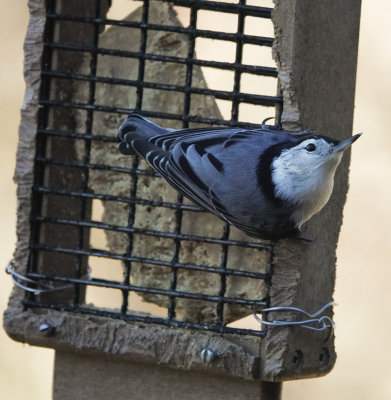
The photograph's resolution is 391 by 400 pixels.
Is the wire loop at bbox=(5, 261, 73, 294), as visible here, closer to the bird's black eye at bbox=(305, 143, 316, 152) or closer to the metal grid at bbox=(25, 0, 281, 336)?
the metal grid at bbox=(25, 0, 281, 336)

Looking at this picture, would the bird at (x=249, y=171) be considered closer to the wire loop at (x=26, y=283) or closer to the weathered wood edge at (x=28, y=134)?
the weathered wood edge at (x=28, y=134)

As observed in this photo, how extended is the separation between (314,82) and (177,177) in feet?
1.03

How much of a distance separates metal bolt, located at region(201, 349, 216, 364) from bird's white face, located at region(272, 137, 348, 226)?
343 millimetres

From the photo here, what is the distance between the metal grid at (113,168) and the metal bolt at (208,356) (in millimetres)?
48

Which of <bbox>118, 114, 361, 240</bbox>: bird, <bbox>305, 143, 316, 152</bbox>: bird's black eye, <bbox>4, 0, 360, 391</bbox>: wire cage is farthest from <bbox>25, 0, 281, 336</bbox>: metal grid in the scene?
<bbox>305, 143, 316, 152</bbox>: bird's black eye

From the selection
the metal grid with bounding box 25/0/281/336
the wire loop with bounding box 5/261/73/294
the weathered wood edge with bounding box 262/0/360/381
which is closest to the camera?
the weathered wood edge with bounding box 262/0/360/381

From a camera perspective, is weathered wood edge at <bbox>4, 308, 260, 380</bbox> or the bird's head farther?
weathered wood edge at <bbox>4, 308, 260, 380</bbox>

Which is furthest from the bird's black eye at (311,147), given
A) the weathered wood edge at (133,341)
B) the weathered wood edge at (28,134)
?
the weathered wood edge at (28,134)

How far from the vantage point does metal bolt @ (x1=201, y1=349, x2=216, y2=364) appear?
94.2 inches

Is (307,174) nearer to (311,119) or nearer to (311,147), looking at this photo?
(311,147)

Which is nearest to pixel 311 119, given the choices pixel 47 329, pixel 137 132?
pixel 137 132

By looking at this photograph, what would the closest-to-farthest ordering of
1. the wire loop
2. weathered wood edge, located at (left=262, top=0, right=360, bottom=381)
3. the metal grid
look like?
weathered wood edge, located at (left=262, top=0, right=360, bottom=381) → the metal grid → the wire loop

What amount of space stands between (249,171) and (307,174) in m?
0.13

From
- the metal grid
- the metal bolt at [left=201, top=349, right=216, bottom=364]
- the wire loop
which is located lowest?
the metal bolt at [left=201, top=349, right=216, bottom=364]
